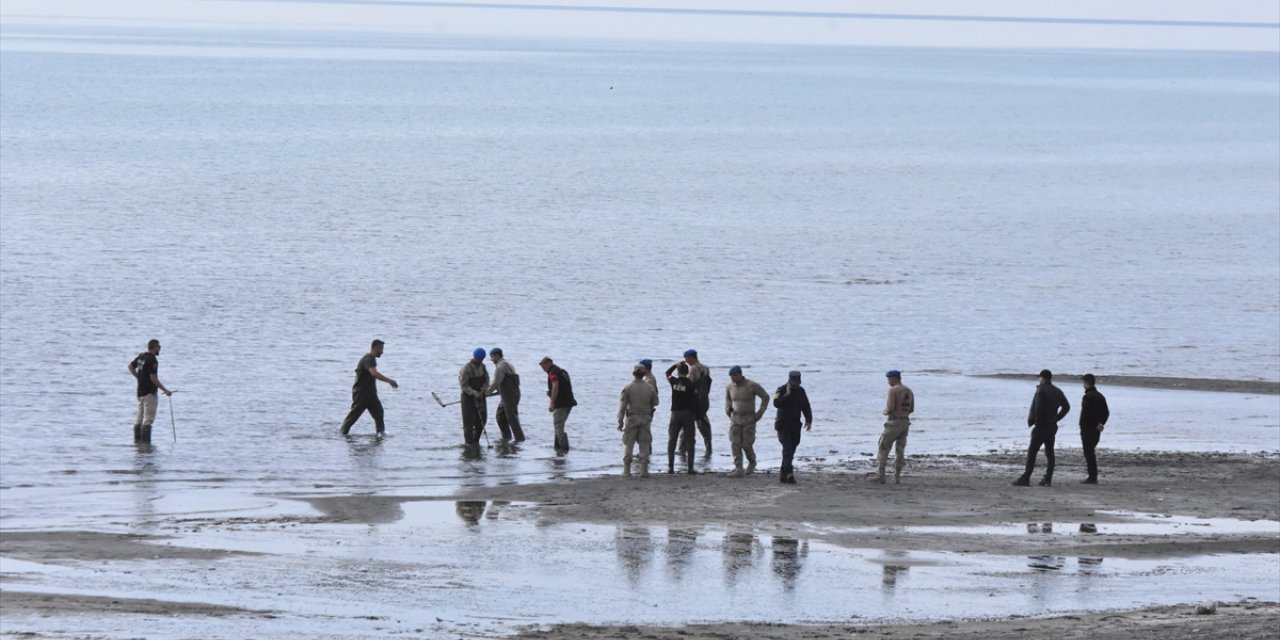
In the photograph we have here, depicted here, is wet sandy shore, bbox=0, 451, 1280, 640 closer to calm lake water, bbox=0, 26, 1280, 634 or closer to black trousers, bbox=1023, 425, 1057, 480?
black trousers, bbox=1023, 425, 1057, 480

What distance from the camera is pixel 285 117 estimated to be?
454ft

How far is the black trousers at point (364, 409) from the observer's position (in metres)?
24.9

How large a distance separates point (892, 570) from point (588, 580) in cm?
269

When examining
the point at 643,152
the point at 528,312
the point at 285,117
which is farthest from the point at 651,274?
the point at 285,117

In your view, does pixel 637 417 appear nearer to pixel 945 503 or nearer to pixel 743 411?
pixel 743 411

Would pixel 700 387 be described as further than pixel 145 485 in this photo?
Yes

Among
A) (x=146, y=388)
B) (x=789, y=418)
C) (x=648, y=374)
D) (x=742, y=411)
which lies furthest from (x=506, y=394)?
(x=789, y=418)

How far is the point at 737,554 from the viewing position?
1616 cm

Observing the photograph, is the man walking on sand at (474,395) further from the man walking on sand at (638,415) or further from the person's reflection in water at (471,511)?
the person's reflection in water at (471,511)

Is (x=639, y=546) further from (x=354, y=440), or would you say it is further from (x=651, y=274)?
(x=651, y=274)

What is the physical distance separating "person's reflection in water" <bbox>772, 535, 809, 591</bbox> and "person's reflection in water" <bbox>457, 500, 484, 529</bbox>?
3.11 metres

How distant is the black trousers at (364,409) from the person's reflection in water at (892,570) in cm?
1058

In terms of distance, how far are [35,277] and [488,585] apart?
3499 cm

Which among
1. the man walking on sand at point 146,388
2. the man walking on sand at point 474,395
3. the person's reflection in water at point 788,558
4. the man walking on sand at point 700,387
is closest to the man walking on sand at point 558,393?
the man walking on sand at point 474,395
